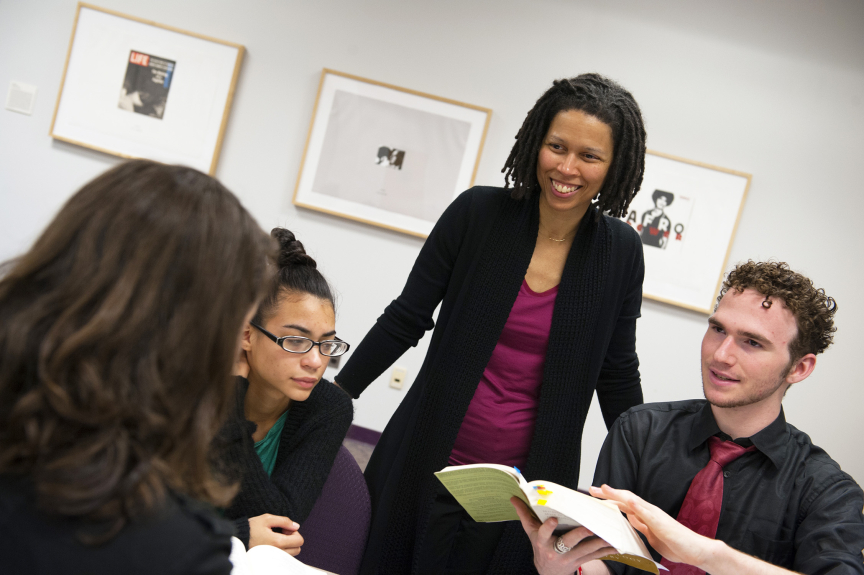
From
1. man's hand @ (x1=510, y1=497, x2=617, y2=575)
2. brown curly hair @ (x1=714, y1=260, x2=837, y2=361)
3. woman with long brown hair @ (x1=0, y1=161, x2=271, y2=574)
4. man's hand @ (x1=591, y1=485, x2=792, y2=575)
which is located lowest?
man's hand @ (x1=510, y1=497, x2=617, y2=575)

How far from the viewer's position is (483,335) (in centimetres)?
168

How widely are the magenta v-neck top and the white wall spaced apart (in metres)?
2.57

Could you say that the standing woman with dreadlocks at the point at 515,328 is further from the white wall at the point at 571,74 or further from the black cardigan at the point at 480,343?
the white wall at the point at 571,74

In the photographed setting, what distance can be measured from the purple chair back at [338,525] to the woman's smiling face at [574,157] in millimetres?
819

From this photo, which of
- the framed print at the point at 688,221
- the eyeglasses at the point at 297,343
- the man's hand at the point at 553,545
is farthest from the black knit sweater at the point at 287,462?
the framed print at the point at 688,221

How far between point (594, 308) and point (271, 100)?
3.13 metres

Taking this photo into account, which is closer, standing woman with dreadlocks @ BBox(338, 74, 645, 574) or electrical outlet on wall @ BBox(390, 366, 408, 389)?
standing woman with dreadlocks @ BBox(338, 74, 645, 574)

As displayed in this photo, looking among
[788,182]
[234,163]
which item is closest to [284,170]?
[234,163]

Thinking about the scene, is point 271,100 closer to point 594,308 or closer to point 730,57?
point 730,57

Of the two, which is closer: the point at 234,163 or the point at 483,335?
the point at 483,335

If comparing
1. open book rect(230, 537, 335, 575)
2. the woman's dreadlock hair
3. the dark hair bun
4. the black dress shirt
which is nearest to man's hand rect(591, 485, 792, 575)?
the black dress shirt

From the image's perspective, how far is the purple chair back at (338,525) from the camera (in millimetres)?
1517

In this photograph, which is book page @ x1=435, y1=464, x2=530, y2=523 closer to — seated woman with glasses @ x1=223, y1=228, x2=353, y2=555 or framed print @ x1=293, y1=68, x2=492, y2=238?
seated woman with glasses @ x1=223, y1=228, x2=353, y2=555

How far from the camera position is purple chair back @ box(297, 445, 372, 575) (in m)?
1.52
